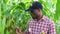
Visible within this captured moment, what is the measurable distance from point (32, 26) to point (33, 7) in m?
0.17

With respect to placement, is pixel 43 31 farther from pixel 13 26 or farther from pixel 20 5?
pixel 20 5

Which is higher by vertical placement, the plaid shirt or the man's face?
the man's face

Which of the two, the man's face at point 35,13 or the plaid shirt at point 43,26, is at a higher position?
the man's face at point 35,13

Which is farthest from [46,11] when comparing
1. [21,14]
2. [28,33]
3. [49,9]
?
[28,33]

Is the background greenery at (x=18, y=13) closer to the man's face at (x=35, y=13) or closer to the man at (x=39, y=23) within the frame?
the man at (x=39, y=23)

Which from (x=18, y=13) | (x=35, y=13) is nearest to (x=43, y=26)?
(x=35, y=13)

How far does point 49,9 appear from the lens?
225cm

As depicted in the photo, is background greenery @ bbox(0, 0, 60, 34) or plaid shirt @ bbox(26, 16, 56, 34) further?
background greenery @ bbox(0, 0, 60, 34)

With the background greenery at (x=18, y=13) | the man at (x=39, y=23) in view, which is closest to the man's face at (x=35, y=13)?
the man at (x=39, y=23)

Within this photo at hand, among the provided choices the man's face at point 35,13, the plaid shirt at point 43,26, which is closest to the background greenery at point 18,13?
the plaid shirt at point 43,26

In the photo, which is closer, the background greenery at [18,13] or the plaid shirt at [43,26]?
the plaid shirt at [43,26]

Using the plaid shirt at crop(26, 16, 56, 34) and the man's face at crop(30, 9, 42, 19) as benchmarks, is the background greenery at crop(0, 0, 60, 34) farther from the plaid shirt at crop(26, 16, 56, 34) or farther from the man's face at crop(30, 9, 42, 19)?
the man's face at crop(30, 9, 42, 19)

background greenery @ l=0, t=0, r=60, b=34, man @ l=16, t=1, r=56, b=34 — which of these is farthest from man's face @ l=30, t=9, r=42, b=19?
background greenery @ l=0, t=0, r=60, b=34

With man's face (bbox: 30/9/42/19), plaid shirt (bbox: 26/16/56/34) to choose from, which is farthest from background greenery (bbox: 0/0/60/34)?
man's face (bbox: 30/9/42/19)
